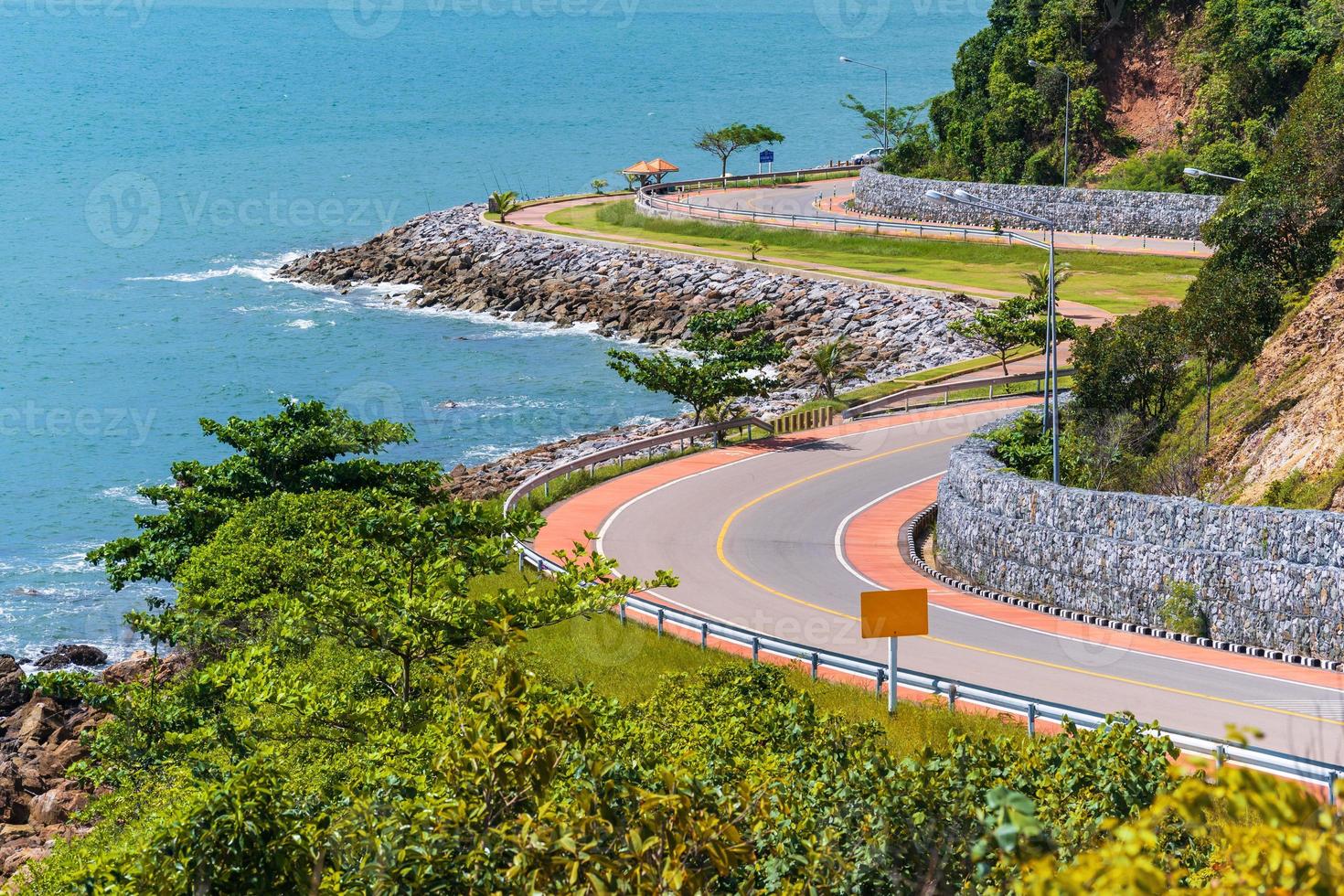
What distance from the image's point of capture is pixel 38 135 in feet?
565

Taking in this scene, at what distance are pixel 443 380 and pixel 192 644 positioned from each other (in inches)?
1741

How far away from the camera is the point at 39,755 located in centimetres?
2664

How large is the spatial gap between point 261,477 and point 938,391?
2612 cm

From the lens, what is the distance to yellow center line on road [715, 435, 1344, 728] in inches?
793

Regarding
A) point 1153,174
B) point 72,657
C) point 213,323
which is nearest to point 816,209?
point 1153,174

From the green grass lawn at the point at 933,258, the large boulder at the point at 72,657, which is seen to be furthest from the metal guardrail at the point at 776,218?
the large boulder at the point at 72,657

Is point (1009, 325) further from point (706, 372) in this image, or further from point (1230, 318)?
point (1230, 318)

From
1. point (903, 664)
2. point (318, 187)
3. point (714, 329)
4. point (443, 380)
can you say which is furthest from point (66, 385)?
point (318, 187)

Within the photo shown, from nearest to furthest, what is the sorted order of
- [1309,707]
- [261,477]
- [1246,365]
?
[1309,707], [261,477], [1246,365]

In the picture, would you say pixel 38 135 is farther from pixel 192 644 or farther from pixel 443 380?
pixel 192 644

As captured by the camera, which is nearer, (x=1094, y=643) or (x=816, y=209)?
(x=1094, y=643)

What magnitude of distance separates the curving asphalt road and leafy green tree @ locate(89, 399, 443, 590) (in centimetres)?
573

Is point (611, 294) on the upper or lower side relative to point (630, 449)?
upper

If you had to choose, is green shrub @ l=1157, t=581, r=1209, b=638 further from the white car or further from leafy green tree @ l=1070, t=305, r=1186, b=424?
the white car
